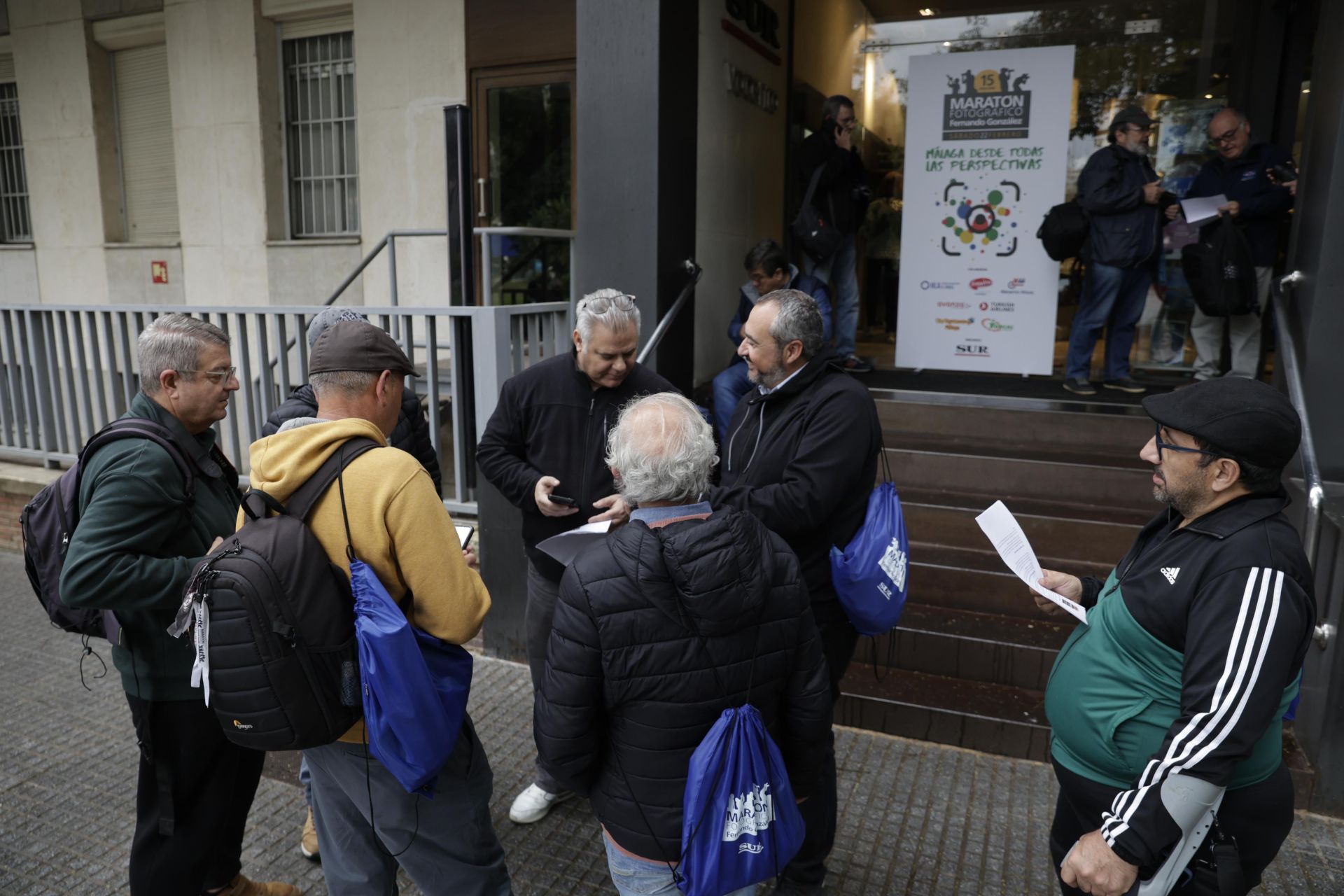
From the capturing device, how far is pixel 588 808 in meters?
3.55

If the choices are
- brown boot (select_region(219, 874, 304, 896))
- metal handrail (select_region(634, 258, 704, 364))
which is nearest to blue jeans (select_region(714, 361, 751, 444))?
metal handrail (select_region(634, 258, 704, 364))

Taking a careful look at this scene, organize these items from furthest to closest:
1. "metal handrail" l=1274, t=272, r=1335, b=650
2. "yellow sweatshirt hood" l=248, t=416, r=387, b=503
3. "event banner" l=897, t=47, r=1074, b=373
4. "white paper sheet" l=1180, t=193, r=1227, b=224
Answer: "event banner" l=897, t=47, r=1074, b=373 → "white paper sheet" l=1180, t=193, r=1227, b=224 → "metal handrail" l=1274, t=272, r=1335, b=650 → "yellow sweatshirt hood" l=248, t=416, r=387, b=503

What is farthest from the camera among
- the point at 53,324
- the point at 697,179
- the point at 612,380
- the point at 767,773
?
the point at 53,324

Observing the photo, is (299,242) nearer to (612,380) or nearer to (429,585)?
(612,380)

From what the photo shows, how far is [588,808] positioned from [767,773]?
5.81ft

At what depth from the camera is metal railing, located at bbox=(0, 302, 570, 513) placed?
4.99 m

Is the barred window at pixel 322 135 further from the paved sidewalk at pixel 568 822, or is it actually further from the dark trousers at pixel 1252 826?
the dark trousers at pixel 1252 826

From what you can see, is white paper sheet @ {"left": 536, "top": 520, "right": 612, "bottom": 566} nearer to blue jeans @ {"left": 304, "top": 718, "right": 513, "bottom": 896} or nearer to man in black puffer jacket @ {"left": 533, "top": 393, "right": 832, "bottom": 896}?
man in black puffer jacket @ {"left": 533, "top": 393, "right": 832, "bottom": 896}

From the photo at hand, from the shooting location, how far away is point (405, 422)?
3455 millimetres

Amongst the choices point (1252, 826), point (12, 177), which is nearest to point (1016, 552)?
point (1252, 826)

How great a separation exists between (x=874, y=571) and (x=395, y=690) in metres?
1.50

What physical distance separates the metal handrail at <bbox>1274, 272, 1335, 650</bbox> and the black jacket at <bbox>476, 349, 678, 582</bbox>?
2.48 meters

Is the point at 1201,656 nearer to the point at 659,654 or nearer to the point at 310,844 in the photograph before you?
the point at 659,654

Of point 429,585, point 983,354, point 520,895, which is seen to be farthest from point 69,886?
point 983,354
